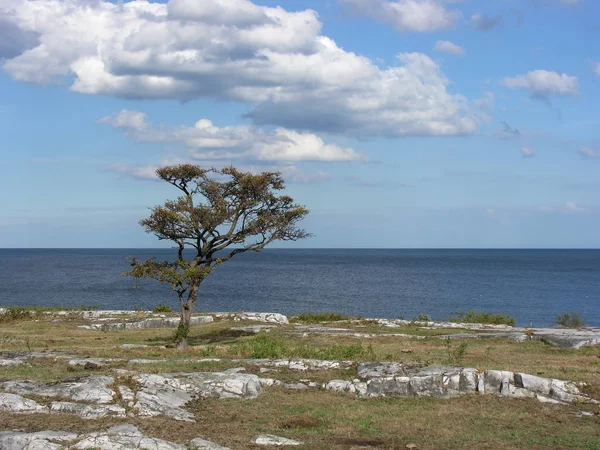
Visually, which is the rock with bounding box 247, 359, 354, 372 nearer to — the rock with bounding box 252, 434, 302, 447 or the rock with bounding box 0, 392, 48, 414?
the rock with bounding box 252, 434, 302, 447

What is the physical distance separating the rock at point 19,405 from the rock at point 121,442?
310 cm

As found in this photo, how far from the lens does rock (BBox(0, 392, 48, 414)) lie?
16.1 meters

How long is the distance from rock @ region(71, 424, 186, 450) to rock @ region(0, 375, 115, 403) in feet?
10.7

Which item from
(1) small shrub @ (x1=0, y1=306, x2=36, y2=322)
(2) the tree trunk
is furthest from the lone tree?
(1) small shrub @ (x1=0, y1=306, x2=36, y2=322)

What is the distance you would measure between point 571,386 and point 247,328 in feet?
73.1

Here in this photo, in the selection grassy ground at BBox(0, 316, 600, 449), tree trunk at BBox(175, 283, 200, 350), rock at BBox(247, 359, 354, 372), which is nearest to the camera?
grassy ground at BBox(0, 316, 600, 449)

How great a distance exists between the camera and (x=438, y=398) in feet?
63.8

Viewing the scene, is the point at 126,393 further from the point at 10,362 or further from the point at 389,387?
the point at 10,362

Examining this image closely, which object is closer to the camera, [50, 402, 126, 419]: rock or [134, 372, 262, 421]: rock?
[50, 402, 126, 419]: rock

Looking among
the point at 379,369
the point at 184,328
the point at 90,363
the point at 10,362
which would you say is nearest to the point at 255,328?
the point at 184,328

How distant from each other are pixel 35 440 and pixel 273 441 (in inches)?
196

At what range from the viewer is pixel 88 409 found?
16.3m

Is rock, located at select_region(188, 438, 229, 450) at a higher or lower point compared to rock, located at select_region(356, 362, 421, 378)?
lower

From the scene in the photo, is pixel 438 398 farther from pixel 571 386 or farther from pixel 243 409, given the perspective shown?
pixel 243 409
